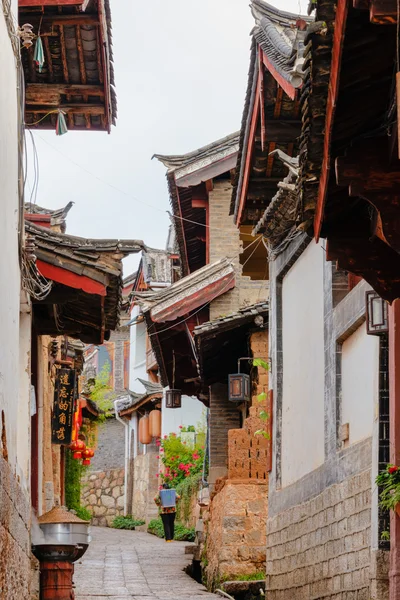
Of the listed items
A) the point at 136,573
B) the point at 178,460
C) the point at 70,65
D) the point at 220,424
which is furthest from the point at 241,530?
the point at 178,460

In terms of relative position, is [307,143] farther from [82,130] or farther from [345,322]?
[82,130]

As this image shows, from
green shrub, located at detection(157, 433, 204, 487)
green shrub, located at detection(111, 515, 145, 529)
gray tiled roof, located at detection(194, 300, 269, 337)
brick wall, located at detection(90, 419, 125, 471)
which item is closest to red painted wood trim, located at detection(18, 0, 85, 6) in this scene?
gray tiled roof, located at detection(194, 300, 269, 337)

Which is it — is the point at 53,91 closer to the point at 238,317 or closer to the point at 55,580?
the point at 238,317

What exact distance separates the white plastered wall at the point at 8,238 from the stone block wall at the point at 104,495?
32.8m

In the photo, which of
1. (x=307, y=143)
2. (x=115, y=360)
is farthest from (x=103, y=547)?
(x=115, y=360)

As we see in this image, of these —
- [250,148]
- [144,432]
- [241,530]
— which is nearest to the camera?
[250,148]

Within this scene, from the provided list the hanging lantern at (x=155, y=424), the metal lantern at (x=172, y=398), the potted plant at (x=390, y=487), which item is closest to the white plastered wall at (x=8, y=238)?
the potted plant at (x=390, y=487)

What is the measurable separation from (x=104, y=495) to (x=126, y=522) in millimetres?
3134

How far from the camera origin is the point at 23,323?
498 inches

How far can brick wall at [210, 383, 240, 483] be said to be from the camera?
74.0 feet

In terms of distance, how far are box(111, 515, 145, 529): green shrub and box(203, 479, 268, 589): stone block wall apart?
74.9ft

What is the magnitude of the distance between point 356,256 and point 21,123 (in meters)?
3.86

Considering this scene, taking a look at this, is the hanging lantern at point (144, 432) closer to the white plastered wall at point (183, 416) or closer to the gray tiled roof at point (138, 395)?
the white plastered wall at point (183, 416)

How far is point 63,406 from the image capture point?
1772 centimetres
